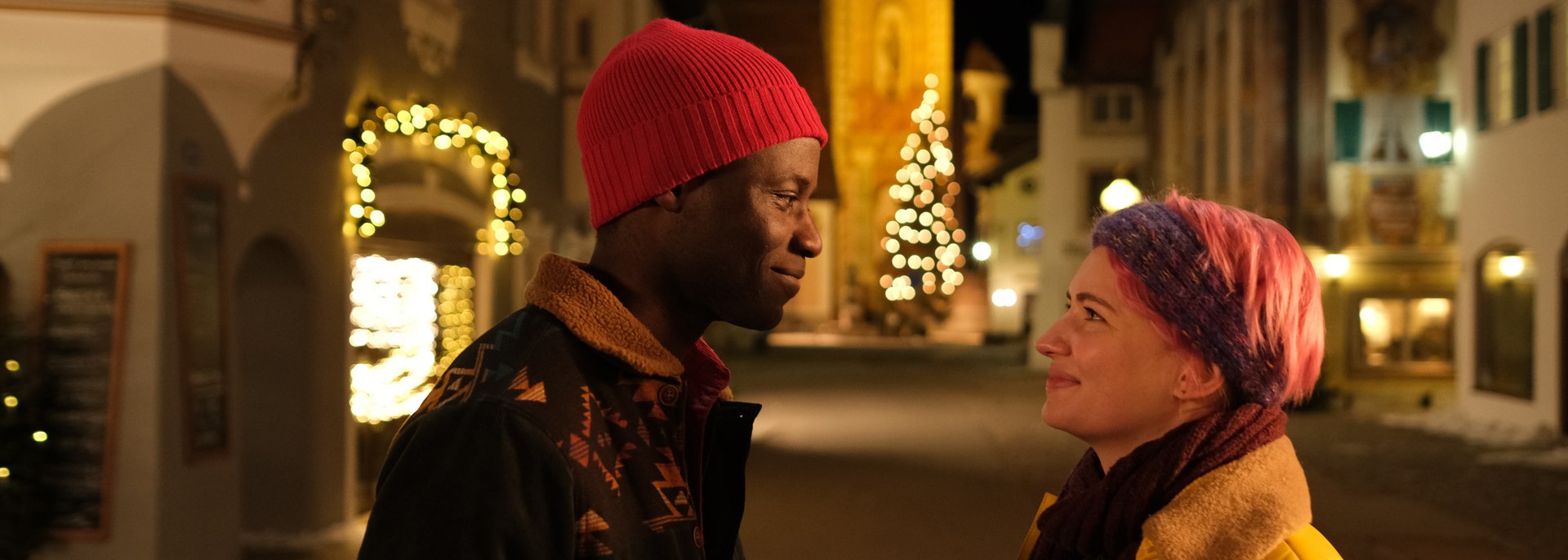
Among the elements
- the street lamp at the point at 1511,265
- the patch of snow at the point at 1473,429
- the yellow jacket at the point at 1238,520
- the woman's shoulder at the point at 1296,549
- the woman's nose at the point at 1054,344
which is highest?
the street lamp at the point at 1511,265

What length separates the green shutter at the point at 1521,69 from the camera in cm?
1653

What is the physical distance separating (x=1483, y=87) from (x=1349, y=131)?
13.1 ft

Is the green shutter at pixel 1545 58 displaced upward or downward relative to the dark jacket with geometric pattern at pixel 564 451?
upward

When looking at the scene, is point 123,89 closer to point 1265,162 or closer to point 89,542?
point 89,542

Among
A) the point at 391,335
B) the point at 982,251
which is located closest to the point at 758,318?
the point at 391,335

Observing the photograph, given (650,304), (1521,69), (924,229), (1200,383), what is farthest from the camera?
(924,229)

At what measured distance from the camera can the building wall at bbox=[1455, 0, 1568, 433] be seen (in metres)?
15.9

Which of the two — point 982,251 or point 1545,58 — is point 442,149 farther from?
Result: point 982,251

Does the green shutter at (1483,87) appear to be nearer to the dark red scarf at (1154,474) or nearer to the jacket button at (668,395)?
the dark red scarf at (1154,474)

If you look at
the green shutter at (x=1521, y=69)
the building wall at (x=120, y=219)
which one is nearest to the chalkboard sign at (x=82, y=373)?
the building wall at (x=120, y=219)

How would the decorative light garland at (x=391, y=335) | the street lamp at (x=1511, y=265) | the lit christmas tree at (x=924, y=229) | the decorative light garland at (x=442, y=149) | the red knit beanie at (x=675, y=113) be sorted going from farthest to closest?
the lit christmas tree at (x=924, y=229)
the street lamp at (x=1511, y=265)
the decorative light garland at (x=391, y=335)
the decorative light garland at (x=442, y=149)
the red knit beanie at (x=675, y=113)

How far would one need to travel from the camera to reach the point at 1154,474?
80.8 inches

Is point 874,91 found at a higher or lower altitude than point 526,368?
higher

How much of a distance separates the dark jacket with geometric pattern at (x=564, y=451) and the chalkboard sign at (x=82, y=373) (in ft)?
18.5
